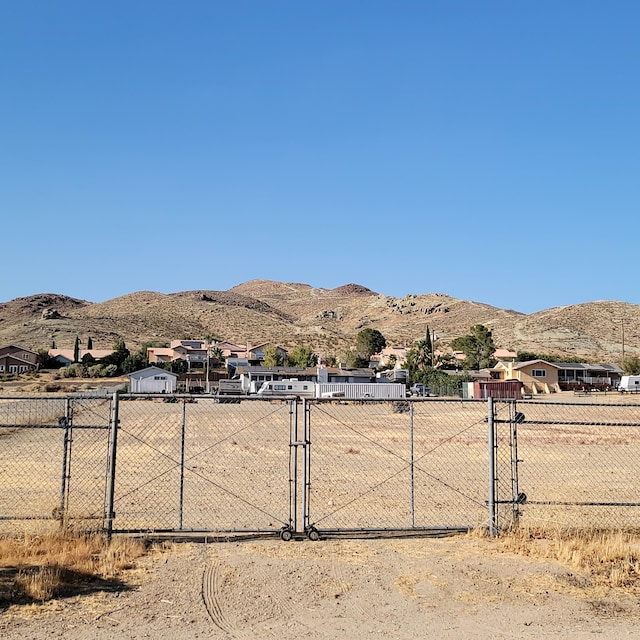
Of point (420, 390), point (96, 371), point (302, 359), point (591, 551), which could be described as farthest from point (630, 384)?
point (591, 551)

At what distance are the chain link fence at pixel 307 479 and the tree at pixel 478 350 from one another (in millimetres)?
74365

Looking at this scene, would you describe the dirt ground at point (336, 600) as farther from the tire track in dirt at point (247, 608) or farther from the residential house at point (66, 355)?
the residential house at point (66, 355)

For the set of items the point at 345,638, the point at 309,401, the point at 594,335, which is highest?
the point at 594,335

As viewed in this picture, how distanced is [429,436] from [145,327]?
4988 inches

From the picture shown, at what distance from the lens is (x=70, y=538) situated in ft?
31.6

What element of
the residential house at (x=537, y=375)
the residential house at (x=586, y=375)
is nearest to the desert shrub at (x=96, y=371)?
the residential house at (x=537, y=375)

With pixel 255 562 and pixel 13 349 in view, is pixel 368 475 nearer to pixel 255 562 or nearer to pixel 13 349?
pixel 255 562

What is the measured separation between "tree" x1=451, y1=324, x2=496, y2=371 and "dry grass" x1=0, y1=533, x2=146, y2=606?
97.2 meters

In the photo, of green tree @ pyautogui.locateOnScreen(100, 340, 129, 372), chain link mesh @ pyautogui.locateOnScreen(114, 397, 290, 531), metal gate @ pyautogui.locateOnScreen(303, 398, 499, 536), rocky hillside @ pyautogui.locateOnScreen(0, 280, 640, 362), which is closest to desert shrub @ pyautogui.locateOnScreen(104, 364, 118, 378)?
green tree @ pyautogui.locateOnScreen(100, 340, 129, 372)

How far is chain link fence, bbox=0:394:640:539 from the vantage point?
10.8 m

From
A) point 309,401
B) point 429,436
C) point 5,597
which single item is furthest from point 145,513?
point 429,436

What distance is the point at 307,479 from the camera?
10.9m

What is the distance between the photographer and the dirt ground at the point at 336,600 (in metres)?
6.90

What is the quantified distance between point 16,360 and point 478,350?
70.0 m
